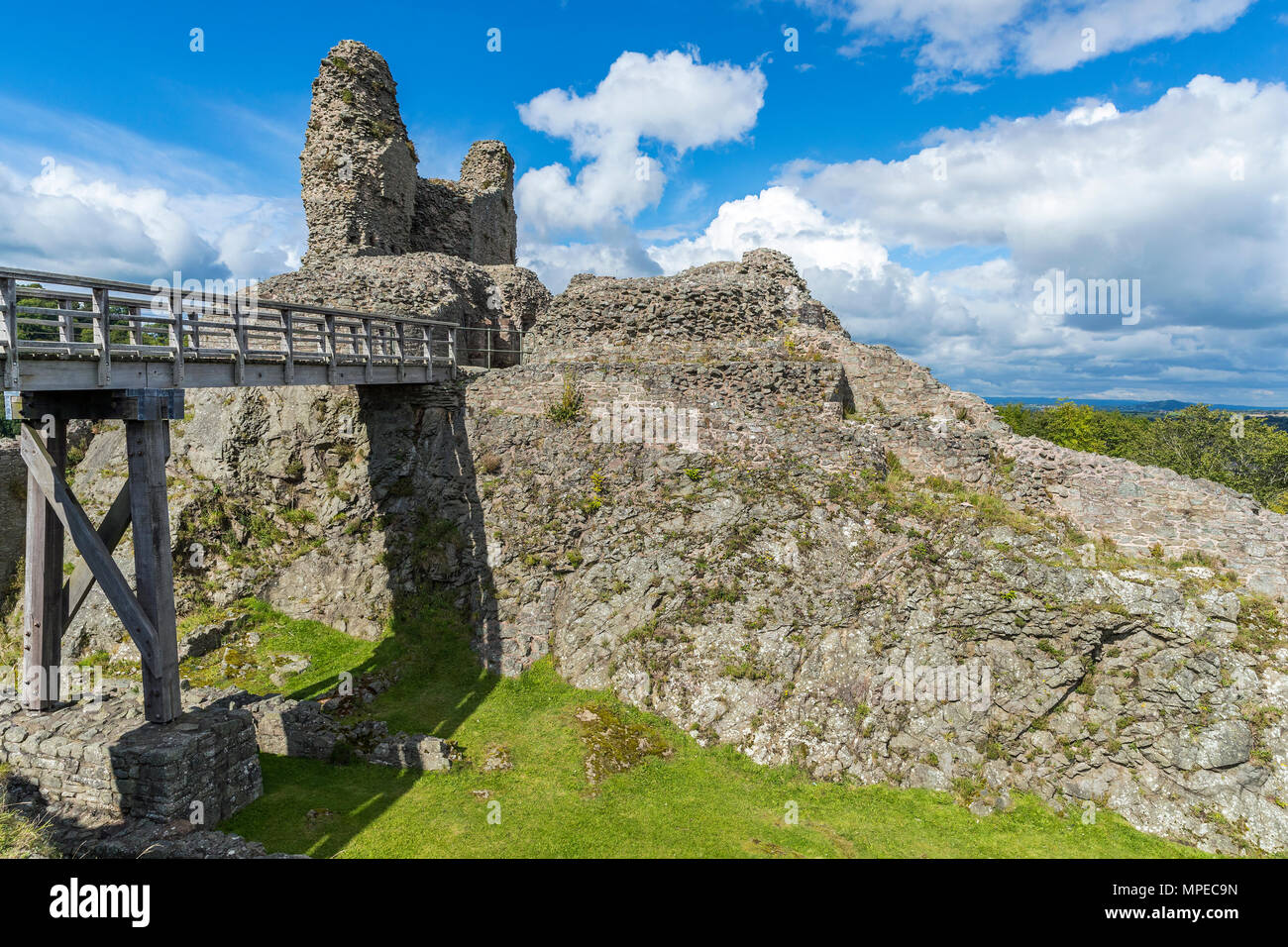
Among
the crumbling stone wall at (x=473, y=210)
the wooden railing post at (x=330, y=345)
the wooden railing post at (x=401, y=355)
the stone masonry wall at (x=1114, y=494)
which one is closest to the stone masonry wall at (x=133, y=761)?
the wooden railing post at (x=330, y=345)

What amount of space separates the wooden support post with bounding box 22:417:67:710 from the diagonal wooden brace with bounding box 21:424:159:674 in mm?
198

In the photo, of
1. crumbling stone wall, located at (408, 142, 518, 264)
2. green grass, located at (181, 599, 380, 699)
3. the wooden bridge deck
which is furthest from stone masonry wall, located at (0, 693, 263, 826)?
crumbling stone wall, located at (408, 142, 518, 264)

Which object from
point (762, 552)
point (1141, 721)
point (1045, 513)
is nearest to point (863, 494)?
point (762, 552)

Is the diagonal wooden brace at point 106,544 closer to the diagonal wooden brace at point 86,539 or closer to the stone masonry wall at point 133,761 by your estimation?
the diagonal wooden brace at point 86,539

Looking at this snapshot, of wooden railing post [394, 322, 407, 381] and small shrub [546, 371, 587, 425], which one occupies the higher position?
wooden railing post [394, 322, 407, 381]

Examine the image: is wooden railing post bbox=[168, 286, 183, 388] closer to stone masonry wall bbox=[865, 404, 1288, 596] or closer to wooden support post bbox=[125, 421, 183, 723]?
wooden support post bbox=[125, 421, 183, 723]

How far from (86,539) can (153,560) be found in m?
0.94

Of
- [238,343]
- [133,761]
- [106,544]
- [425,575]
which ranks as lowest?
[133,761]

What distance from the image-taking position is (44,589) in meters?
10.7

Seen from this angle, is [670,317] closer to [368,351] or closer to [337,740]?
[368,351]

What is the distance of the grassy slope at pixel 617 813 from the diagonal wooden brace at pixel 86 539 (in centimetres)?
365

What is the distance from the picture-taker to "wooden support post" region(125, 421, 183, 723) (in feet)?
34.6

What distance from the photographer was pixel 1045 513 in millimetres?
15391

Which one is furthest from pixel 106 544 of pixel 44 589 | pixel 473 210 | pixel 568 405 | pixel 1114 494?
pixel 473 210
